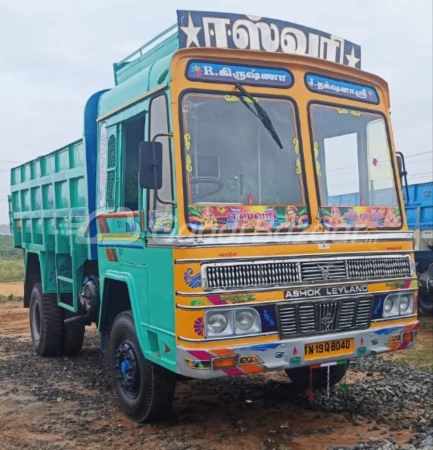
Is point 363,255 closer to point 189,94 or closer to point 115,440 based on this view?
point 189,94

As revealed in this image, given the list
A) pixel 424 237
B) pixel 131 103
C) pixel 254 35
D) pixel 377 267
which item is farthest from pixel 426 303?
pixel 131 103

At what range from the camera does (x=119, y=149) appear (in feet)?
16.6

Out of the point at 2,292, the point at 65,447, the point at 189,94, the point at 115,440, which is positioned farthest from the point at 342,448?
the point at 2,292

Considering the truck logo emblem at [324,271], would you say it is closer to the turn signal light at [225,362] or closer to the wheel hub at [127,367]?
the turn signal light at [225,362]

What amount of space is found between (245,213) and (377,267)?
3.93 ft

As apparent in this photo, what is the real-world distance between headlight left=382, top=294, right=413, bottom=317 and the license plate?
442 mm

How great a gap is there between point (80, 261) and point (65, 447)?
216 centimetres

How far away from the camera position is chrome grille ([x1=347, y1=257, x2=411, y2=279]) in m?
4.50

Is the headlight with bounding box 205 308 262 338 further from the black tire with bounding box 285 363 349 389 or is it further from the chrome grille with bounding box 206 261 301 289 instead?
the black tire with bounding box 285 363 349 389

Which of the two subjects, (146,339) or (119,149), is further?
(119,149)

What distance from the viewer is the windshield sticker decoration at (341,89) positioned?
463cm

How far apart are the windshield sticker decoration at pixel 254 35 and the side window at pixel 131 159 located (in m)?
0.84

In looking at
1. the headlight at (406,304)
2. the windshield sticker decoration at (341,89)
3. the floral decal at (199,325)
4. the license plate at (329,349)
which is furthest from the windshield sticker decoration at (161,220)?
the headlight at (406,304)

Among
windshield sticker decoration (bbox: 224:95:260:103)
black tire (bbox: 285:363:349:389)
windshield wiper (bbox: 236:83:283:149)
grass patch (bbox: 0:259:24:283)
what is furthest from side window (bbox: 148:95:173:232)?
grass patch (bbox: 0:259:24:283)
